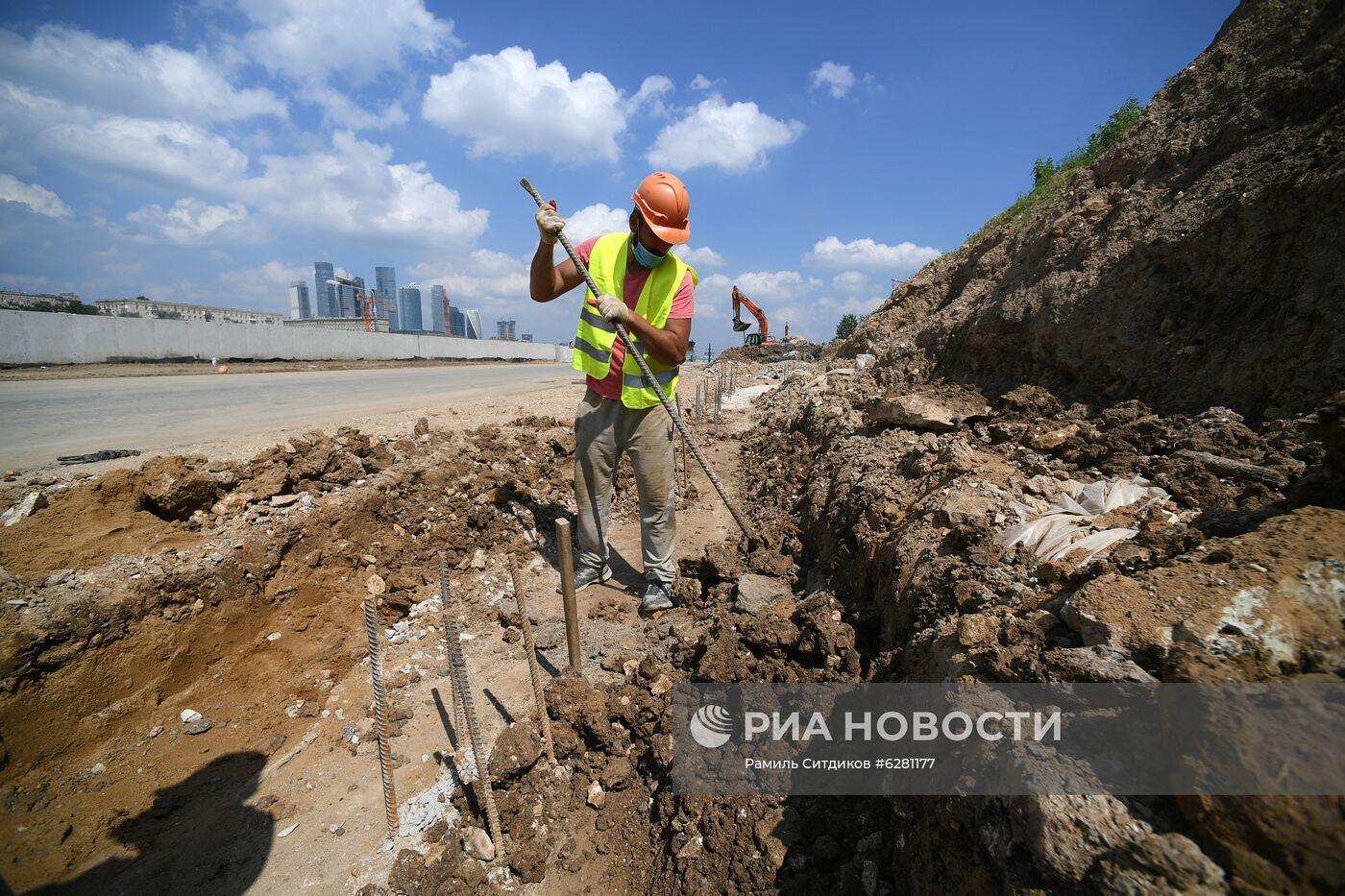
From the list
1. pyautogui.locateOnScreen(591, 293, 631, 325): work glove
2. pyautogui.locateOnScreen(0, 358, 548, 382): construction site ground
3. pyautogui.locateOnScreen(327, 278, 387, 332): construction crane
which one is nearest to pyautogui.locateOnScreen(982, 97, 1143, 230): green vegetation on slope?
pyautogui.locateOnScreen(591, 293, 631, 325): work glove

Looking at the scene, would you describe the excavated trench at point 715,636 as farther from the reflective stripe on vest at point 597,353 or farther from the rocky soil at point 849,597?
the reflective stripe on vest at point 597,353

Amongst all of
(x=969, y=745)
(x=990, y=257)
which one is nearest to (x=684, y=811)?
(x=969, y=745)

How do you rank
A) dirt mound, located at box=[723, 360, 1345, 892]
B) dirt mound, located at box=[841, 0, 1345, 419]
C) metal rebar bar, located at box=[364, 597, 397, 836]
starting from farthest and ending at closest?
dirt mound, located at box=[841, 0, 1345, 419] < metal rebar bar, located at box=[364, 597, 397, 836] < dirt mound, located at box=[723, 360, 1345, 892]

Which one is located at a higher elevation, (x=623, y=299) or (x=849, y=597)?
(x=623, y=299)

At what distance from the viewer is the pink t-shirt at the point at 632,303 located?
12.3ft

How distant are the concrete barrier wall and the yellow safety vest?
1698 cm

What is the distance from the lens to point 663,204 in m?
3.54

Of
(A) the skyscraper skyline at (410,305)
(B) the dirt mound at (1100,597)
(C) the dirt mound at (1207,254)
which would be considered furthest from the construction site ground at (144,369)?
(A) the skyscraper skyline at (410,305)

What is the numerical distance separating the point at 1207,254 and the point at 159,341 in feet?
72.3

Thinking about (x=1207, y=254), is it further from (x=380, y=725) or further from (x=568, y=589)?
(x=380, y=725)

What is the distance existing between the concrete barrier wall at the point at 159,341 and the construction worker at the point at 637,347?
55.2ft

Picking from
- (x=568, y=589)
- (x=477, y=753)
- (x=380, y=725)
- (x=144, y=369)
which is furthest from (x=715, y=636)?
(x=144, y=369)

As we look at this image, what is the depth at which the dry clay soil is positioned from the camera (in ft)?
7.90

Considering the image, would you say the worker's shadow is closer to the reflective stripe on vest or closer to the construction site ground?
the reflective stripe on vest
